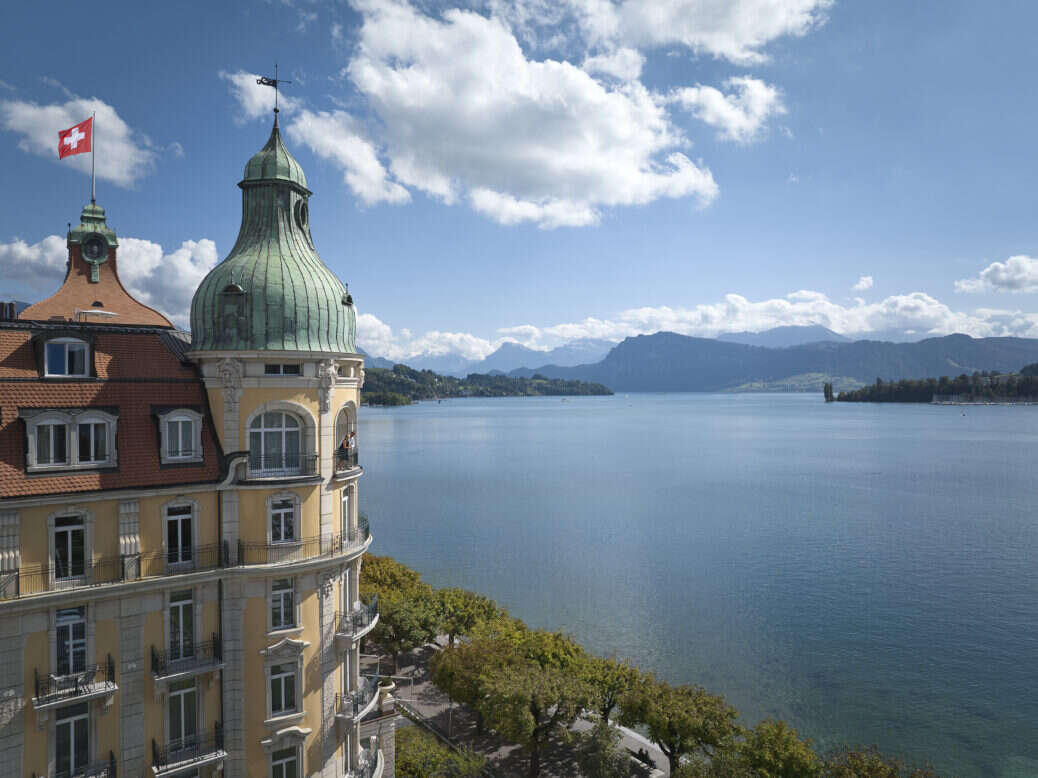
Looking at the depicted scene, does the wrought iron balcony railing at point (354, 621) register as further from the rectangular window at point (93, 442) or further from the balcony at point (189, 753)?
the rectangular window at point (93, 442)

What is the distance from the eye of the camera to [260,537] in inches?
930

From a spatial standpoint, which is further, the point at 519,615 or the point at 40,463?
the point at 519,615

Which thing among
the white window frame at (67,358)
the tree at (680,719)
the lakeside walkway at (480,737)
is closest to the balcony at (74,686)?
the white window frame at (67,358)

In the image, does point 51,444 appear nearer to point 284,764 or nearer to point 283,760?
point 283,760

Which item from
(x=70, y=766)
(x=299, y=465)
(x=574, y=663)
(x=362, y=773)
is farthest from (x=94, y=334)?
(x=574, y=663)

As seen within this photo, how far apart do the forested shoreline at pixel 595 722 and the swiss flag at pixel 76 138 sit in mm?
29615

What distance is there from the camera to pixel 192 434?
2348 centimetres

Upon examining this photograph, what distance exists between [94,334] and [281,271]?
700 cm

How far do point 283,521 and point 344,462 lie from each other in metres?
3.45

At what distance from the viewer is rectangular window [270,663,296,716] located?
78.3 ft

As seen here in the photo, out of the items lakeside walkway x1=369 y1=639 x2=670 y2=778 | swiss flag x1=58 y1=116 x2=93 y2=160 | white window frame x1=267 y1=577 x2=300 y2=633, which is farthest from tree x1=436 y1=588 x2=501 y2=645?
swiss flag x1=58 y1=116 x2=93 y2=160

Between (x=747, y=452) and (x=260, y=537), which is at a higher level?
(x=260, y=537)

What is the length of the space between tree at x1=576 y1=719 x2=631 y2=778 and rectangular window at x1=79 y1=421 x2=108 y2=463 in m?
26.6

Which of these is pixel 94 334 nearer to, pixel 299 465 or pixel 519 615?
pixel 299 465
